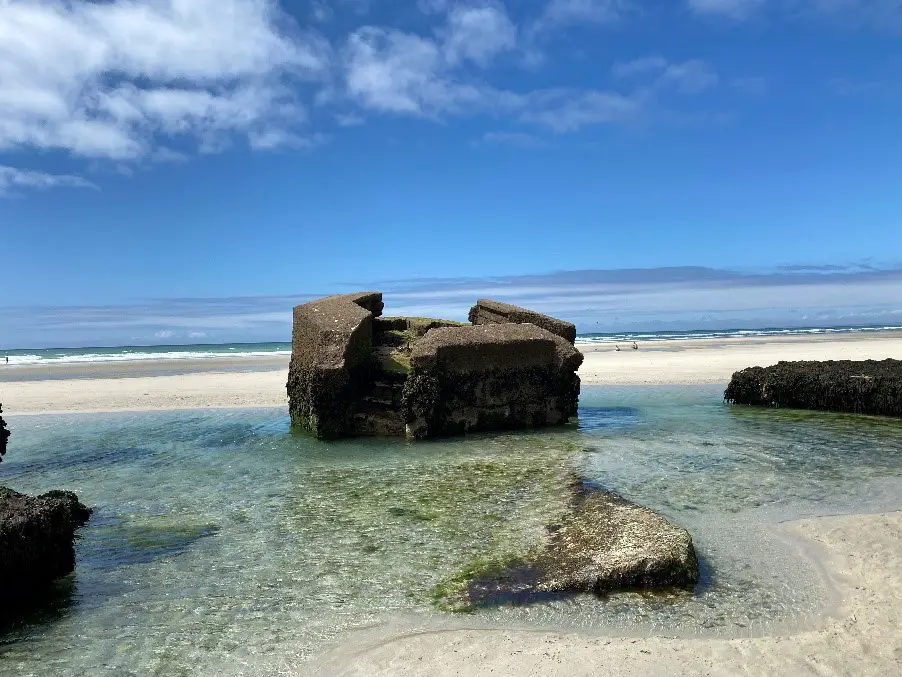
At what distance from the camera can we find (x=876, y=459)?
898 cm

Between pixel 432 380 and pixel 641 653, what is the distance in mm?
7564

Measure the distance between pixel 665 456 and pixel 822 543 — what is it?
153 inches

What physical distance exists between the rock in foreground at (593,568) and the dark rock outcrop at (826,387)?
1015 cm

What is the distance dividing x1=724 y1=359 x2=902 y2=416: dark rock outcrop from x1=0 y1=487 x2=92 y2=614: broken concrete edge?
1407 cm

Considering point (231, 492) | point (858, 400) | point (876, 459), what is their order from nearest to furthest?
point (231, 492) → point (876, 459) → point (858, 400)

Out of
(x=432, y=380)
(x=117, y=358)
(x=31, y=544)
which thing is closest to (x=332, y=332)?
(x=432, y=380)

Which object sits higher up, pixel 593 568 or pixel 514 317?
pixel 514 317

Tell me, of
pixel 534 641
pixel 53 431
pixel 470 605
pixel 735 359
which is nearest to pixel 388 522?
pixel 470 605

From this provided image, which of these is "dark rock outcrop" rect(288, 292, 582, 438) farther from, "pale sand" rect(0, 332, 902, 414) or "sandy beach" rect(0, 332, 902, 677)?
"pale sand" rect(0, 332, 902, 414)

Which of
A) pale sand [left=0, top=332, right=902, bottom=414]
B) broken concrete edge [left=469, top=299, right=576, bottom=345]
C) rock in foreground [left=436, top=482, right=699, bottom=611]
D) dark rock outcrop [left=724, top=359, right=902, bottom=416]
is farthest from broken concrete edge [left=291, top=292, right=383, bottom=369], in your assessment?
dark rock outcrop [left=724, top=359, right=902, bottom=416]

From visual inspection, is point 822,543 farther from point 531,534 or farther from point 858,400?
point 858,400

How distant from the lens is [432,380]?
11.1 metres

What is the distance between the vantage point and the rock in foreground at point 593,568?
468 centimetres

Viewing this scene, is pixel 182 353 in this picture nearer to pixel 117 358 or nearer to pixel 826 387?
pixel 117 358
